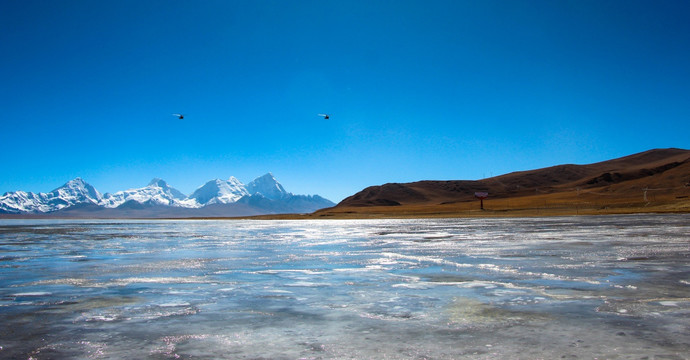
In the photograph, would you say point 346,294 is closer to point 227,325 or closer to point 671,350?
point 227,325

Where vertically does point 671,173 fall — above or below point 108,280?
above

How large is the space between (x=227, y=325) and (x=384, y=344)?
2.42 metres

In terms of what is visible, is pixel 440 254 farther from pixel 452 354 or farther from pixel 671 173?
pixel 671 173

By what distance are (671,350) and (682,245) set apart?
51.7 ft

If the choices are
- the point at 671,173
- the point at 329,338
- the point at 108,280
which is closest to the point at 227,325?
the point at 329,338

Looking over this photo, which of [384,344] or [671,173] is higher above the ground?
[671,173]

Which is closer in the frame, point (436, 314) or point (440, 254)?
point (436, 314)

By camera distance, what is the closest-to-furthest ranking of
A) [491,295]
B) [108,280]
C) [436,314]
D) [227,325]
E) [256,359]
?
[256,359]
[227,325]
[436,314]
[491,295]
[108,280]

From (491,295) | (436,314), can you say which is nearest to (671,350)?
(436,314)

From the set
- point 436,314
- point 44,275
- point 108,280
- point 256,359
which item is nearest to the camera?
point 256,359

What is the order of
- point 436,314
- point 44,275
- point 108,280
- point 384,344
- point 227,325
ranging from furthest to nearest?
point 44,275 → point 108,280 → point 436,314 → point 227,325 → point 384,344

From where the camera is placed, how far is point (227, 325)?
6.55m

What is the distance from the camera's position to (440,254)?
17016mm

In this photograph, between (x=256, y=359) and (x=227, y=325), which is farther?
(x=227, y=325)
